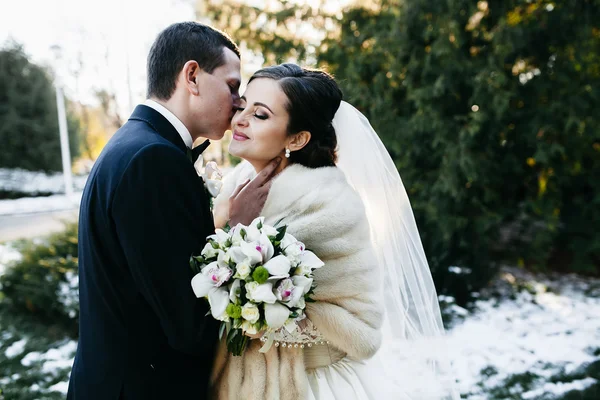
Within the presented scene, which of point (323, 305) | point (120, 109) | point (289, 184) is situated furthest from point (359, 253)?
point (120, 109)

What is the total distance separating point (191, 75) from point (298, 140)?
545mm

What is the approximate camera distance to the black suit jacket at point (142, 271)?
1.65m

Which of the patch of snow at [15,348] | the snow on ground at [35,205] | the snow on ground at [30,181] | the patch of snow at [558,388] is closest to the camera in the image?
the patch of snow at [558,388]

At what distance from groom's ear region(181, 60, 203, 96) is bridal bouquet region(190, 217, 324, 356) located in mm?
664

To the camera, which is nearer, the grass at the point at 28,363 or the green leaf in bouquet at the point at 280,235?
the green leaf in bouquet at the point at 280,235

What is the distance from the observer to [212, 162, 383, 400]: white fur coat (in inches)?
78.5

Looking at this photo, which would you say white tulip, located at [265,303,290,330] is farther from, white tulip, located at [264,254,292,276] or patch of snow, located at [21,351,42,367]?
patch of snow, located at [21,351,42,367]

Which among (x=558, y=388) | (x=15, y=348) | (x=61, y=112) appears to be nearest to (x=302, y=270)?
(x=558, y=388)

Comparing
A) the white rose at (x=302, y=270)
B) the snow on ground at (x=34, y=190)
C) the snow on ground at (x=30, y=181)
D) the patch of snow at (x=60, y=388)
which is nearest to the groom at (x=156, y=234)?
the white rose at (x=302, y=270)

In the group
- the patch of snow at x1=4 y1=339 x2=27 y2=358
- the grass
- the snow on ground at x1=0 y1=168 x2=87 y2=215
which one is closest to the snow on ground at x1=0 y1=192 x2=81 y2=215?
the snow on ground at x1=0 y1=168 x2=87 y2=215

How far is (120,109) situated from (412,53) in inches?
544

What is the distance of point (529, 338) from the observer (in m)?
5.29

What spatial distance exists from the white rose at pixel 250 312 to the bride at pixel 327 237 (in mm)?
378

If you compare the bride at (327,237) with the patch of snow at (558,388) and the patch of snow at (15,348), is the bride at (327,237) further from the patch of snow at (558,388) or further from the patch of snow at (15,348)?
the patch of snow at (15,348)
